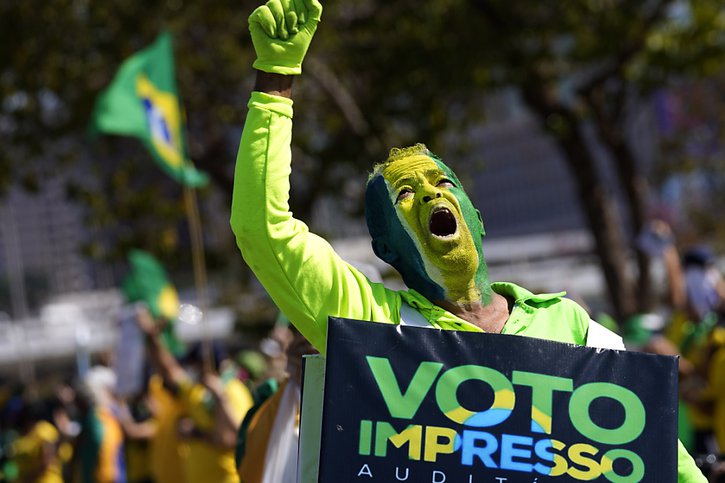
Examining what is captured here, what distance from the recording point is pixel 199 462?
7.16 meters

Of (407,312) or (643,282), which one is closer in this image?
(407,312)

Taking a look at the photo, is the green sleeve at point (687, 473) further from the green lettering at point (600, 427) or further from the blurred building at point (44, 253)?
the blurred building at point (44, 253)

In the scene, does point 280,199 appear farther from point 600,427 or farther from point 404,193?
point 600,427

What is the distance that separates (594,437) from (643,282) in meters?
10.3

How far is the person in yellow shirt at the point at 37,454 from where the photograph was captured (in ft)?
33.1

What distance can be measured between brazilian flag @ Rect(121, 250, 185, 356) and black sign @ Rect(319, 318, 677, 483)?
8632 millimetres

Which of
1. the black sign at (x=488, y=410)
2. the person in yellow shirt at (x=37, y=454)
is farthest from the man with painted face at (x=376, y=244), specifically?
the person in yellow shirt at (x=37, y=454)

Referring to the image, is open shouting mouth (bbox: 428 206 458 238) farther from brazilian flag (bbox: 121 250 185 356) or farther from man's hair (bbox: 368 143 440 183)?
brazilian flag (bbox: 121 250 185 356)

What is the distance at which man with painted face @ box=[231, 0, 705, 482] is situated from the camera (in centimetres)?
289

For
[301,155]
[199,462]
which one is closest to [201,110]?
[301,155]

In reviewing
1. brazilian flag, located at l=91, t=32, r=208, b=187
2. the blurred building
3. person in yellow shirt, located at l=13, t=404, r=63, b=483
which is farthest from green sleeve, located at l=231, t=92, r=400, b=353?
the blurred building

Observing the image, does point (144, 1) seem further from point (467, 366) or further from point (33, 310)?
point (33, 310)

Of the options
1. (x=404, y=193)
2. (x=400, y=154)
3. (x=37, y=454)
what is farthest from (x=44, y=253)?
(x=404, y=193)

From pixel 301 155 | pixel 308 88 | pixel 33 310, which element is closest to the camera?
pixel 301 155
